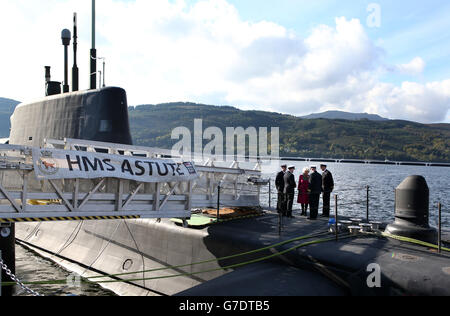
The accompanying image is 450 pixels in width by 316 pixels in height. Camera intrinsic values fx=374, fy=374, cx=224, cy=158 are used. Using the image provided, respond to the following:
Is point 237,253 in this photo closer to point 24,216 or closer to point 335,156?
point 24,216

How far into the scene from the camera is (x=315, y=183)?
12.4 metres

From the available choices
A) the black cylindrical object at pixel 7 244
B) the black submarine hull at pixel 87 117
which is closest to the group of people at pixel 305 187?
the black submarine hull at pixel 87 117

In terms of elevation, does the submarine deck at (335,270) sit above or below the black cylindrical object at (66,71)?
below

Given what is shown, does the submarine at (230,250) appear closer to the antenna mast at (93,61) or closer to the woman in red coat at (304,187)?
the woman in red coat at (304,187)

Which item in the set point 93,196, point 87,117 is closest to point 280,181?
point 93,196

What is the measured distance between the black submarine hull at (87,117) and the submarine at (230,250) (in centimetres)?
4

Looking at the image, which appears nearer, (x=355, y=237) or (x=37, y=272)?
(x=355, y=237)

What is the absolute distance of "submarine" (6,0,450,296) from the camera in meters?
6.74

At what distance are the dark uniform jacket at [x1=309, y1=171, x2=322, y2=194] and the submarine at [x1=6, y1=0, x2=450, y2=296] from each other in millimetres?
1033

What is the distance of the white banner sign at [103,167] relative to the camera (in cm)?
788

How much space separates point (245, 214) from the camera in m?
12.2

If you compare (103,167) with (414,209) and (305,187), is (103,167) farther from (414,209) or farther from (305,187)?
(414,209)
